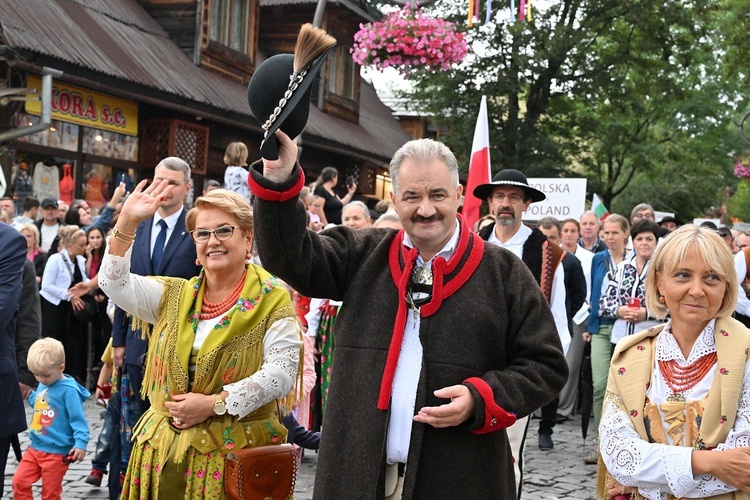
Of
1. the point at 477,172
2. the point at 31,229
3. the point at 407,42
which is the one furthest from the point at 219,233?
the point at 407,42

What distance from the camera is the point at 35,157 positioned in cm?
1302

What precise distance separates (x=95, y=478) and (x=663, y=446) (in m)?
4.80

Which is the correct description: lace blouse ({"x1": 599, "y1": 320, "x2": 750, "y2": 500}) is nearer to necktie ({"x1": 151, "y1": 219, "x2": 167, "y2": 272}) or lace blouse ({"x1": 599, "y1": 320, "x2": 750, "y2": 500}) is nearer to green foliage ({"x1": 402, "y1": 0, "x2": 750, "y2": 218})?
Answer: necktie ({"x1": 151, "y1": 219, "x2": 167, "y2": 272})

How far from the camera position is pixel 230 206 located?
173 inches

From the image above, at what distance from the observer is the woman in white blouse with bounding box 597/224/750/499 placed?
3.32m

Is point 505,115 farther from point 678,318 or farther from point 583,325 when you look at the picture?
point 678,318

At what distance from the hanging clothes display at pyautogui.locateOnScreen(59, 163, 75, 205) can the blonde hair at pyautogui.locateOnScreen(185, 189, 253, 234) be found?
9.76m

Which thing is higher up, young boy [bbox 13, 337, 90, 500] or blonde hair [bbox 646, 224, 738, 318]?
blonde hair [bbox 646, 224, 738, 318]

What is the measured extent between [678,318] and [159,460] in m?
2.28

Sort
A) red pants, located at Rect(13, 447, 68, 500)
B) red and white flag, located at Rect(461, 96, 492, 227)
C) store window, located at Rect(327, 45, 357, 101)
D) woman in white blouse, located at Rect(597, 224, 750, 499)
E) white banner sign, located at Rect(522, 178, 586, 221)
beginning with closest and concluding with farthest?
woman in white blouse, located at Rect(597, 224, 750, 499)
red pants, located at Rect(13, 447, 68, 500)
red and white flag, located at Rect(461, 96, 492, 227)
white banner sign, located at Rect(522, 178, 586, 221)
store window, located at Rect(327, 45, 357, 101)

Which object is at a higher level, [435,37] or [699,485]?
[435,37]

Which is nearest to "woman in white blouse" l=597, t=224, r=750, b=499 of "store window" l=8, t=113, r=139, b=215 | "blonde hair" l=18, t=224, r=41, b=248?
"blonde hair" l=18, t=224, r=41, b=248

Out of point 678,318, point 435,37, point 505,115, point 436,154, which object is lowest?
point 678,318

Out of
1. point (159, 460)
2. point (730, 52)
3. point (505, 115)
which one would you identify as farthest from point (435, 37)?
point (505, 115)
